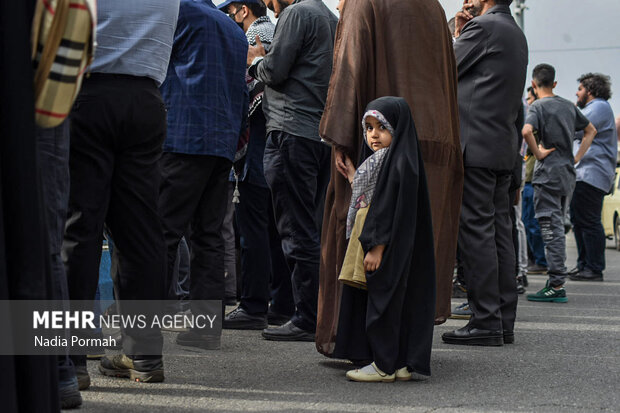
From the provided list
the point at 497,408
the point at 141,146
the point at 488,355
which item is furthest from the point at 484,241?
the point at 141,146

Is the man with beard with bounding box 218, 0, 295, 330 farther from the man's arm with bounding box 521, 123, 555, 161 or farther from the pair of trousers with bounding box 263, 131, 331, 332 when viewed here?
the man's arm with bounding box 521, 123, 555, 161

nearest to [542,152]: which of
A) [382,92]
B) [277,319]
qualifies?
[277,319]

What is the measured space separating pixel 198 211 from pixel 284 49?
1.12 metres

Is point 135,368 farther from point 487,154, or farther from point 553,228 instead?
point 553,228

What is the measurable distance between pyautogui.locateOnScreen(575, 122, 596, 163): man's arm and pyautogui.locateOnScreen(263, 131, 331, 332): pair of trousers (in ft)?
17.5

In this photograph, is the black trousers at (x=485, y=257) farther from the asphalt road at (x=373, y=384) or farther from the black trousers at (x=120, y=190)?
the black trousers at (x=120, y=190)

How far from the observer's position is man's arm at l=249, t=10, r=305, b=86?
5449mm

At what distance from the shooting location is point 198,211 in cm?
512

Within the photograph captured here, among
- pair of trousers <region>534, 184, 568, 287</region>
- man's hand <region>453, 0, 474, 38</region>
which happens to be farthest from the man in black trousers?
pair of trousers <region>534, 184, 568, 287</region>

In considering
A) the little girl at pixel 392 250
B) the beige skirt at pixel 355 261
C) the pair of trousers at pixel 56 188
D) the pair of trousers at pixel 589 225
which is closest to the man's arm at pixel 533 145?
the pair of trousers at pixel 589 225

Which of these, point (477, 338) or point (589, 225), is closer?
point (477, 338)

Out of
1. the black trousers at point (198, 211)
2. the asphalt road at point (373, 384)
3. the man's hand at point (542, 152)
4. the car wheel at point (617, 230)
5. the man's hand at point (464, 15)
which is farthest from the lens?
the car wheel at point (617, 230)

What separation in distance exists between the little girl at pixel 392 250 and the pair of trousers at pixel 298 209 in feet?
3.89

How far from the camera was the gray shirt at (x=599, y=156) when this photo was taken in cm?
1034
